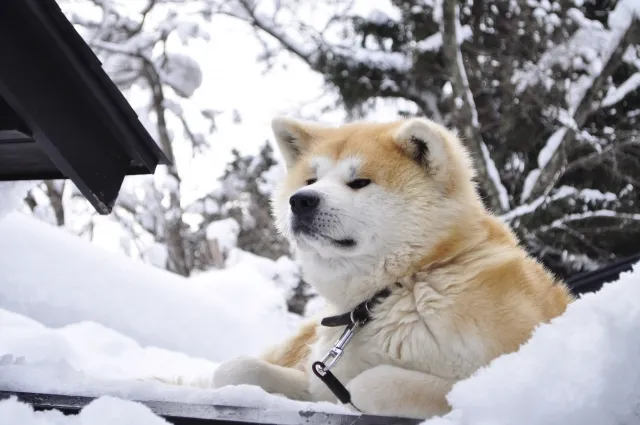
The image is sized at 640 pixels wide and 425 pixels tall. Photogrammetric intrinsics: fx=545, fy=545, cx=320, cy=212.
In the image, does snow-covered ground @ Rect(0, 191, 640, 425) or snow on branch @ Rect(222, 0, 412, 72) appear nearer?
snow-covered ground @ Rect(0, 191, 640, 425)

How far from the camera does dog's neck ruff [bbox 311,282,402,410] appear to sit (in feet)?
5.51

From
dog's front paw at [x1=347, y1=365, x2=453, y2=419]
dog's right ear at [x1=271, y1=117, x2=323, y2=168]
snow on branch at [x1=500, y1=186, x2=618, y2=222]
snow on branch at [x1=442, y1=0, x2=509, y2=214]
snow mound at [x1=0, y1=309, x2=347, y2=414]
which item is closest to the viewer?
snow mound at [x1=0, y1=309, x2=347, y2=414]

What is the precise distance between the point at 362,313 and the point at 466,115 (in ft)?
22.1

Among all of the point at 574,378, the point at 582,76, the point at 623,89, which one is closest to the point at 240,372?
the point at 574,378

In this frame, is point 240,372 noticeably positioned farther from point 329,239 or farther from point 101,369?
point 101,369

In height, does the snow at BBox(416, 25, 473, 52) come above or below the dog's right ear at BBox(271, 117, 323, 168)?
above

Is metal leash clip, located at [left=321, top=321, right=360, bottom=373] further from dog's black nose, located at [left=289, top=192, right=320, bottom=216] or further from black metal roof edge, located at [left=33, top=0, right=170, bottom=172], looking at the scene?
black metal roof edge, located at [left=33, top=0, right=170, bottom=172]

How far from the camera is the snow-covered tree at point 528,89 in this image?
787 centimetres

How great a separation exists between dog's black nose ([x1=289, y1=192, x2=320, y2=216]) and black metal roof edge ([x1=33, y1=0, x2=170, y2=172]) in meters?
0.61

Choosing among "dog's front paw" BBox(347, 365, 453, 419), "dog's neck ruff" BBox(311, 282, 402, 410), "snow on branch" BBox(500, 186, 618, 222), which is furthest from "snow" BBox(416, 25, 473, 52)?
"dog's front paw" BBox(347, 365, 453, 419)

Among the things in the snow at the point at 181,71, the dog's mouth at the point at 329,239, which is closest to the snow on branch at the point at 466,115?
the snow at the point at 181,71

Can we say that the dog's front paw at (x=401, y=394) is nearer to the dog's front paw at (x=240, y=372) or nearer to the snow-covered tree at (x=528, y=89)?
the dog's front paw at (x=240, y=372)

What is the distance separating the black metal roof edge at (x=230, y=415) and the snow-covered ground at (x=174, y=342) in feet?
0.22

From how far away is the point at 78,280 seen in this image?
15.3 feet
